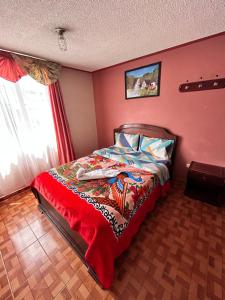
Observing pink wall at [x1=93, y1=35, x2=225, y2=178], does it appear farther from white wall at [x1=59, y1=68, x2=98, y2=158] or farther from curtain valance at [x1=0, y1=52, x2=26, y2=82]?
curtain valance at [x1=0, y1=52, x2=26, y2=82]

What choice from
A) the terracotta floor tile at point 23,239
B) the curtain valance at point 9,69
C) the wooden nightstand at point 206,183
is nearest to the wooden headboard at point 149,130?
the wooden nightstand at point 206,183

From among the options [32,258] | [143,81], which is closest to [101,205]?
[32,258]

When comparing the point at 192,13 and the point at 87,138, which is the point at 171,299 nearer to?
the point at 192,13

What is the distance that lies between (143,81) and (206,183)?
202cm

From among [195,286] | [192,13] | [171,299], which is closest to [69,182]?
[171,299]

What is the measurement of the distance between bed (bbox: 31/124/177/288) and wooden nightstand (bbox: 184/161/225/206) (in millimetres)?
401

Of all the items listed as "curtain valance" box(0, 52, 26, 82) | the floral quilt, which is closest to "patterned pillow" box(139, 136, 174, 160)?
the floral quilt

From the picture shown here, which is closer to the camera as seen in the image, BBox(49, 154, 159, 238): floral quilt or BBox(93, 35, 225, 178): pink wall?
BBox(49, 154, 159, 238): floral quilt

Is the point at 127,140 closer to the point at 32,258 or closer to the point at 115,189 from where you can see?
the point at 115,189

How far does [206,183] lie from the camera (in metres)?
1.88

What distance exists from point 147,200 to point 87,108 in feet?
8.63

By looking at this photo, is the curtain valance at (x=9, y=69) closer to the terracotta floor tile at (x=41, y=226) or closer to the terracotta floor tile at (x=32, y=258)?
the terracotta floor tile at (x=41, y=226)

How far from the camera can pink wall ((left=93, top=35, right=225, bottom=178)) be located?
185 cm

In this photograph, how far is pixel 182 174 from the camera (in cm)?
246
